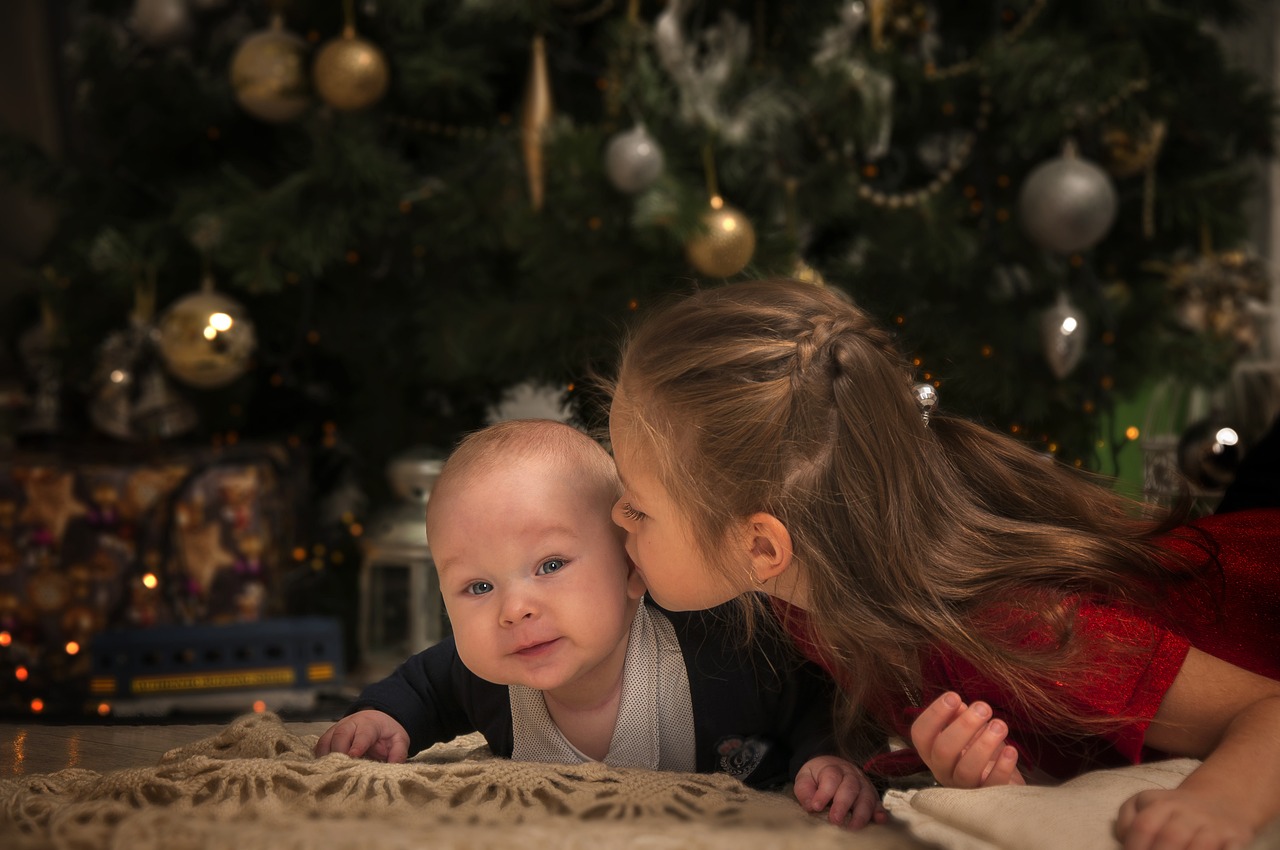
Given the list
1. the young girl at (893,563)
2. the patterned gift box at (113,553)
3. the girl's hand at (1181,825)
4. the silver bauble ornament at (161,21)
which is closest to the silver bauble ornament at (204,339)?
the patterned gift box at (113,553)

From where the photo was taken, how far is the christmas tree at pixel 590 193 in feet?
5.33

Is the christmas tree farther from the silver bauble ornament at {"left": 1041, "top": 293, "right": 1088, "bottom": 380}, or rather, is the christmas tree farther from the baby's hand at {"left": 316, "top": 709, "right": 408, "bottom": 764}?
the baby's hand at {"left": 316, "top": 709, "right": 408, "bottom": 764}

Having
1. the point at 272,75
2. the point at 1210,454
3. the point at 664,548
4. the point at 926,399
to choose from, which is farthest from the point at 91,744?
the point at 1210,454

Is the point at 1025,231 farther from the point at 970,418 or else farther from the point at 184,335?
the point at 184,335

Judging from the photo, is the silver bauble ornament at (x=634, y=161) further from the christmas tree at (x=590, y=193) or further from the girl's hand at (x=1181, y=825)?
the girl's hand at (x=1181, y=825)

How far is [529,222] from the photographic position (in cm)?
162

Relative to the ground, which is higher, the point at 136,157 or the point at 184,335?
the point at 136,157

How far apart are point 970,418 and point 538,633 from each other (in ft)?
1.38

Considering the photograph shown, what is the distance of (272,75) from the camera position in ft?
5.49

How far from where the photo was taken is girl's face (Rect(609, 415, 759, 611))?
0.87 m

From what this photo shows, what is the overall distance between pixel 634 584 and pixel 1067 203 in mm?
1040

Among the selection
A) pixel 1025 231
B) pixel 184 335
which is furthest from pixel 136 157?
pixel 1025 231

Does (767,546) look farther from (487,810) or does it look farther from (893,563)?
(487,810)

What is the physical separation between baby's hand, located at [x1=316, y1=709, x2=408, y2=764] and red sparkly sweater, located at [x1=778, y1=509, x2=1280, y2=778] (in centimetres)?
32
